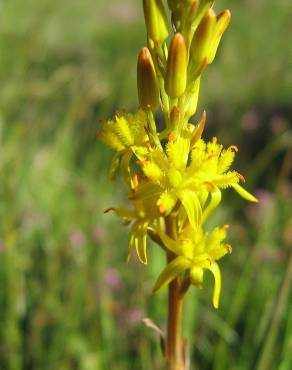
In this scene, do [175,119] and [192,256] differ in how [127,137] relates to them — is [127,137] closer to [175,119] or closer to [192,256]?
[175,119]

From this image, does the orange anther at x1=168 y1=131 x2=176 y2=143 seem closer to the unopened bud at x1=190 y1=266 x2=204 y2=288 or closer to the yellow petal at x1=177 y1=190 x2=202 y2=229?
the yellow petal at x1=177 y1=190 x2=202 y2=229

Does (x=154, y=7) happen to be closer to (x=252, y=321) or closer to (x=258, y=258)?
(x=252, y=321)

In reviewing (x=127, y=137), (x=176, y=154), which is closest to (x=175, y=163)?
(x=176, y=154)

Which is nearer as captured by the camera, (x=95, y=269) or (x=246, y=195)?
(x=246, y=195)

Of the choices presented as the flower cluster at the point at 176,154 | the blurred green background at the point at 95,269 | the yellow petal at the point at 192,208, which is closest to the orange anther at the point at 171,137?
the flower cluster at the point at 176,154

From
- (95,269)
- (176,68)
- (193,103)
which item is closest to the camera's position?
(176,68)

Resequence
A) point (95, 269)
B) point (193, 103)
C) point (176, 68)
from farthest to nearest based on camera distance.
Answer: point (95, 269), point (193, 103), point (176, 68)

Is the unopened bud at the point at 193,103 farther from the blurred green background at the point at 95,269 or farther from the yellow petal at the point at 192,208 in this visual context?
the blurred green background at the point at 95,269

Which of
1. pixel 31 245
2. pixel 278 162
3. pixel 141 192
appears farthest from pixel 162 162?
pixel 278 162
